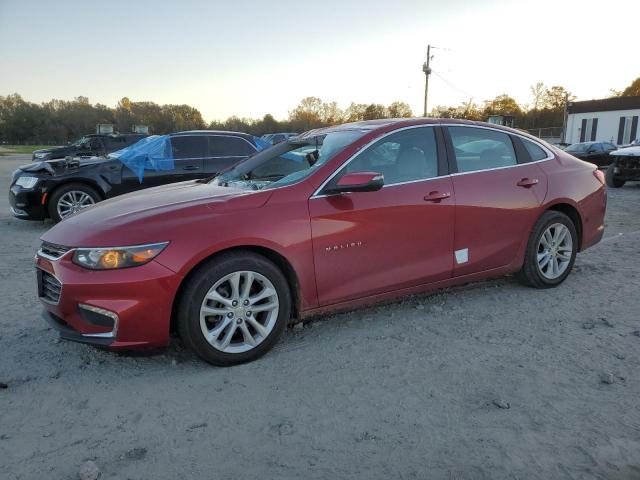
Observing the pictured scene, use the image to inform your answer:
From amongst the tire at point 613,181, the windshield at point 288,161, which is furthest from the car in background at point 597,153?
the windshield at point 288,161

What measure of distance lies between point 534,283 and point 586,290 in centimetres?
50

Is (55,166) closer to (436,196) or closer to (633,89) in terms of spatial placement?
(436,196)

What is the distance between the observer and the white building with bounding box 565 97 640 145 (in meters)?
44.3

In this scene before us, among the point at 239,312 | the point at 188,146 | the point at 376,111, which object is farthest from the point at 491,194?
the point at 376,111

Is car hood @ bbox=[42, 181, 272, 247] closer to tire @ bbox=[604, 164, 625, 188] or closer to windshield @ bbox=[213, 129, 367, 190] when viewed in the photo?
windshield @ bbox=[213, 129, 367, 190]

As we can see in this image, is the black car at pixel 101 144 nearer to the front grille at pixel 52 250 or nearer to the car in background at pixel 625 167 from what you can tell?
the front grille at pixel 52 250

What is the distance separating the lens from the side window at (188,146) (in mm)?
8680

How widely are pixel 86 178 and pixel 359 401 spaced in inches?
276

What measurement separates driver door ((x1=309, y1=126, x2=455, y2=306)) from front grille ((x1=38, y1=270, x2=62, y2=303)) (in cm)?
166

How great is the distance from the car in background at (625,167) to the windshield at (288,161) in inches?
482

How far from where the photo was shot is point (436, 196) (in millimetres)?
3795

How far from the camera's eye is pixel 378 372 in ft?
10.1

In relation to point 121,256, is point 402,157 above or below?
above

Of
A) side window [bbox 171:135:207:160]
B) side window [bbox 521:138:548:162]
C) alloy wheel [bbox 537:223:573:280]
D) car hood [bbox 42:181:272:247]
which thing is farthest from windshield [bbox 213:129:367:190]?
side window [bbox 171:135:207:160]
